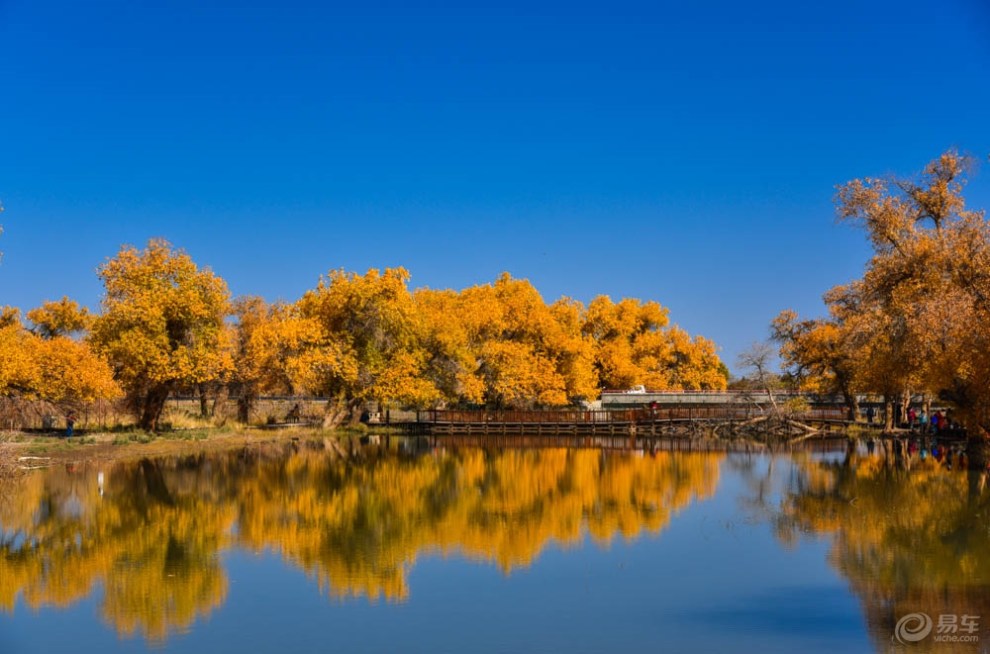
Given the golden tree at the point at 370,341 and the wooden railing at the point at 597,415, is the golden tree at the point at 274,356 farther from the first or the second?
the wooden railing at the point at 597,415

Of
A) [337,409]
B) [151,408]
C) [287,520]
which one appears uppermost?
[151,408]

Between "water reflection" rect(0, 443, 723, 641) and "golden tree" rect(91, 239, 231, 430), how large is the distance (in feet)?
24.6

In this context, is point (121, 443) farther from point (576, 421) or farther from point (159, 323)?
point (576, 421)

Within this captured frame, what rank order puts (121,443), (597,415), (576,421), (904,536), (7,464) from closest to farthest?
(904,536), (7,464), (121,443), (576,421), (597,415)

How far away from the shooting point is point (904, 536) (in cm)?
1792

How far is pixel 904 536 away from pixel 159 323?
32289mm

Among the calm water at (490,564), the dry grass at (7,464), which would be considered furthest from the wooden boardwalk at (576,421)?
the dry grass at (7,464)

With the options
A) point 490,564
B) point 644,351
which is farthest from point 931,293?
point 644,351

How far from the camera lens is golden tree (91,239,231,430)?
40.1 meters

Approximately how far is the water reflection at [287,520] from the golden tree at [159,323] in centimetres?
750

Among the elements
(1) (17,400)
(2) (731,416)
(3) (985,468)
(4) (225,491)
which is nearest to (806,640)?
(4) (225,491)

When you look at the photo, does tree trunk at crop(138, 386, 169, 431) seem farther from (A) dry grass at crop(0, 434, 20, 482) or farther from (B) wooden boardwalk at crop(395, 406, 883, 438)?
(B) wooden boardwalk at crop(395, 406, 883, 438)

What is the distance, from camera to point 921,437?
4512 centimetres

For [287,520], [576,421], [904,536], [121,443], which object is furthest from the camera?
[576,421]
